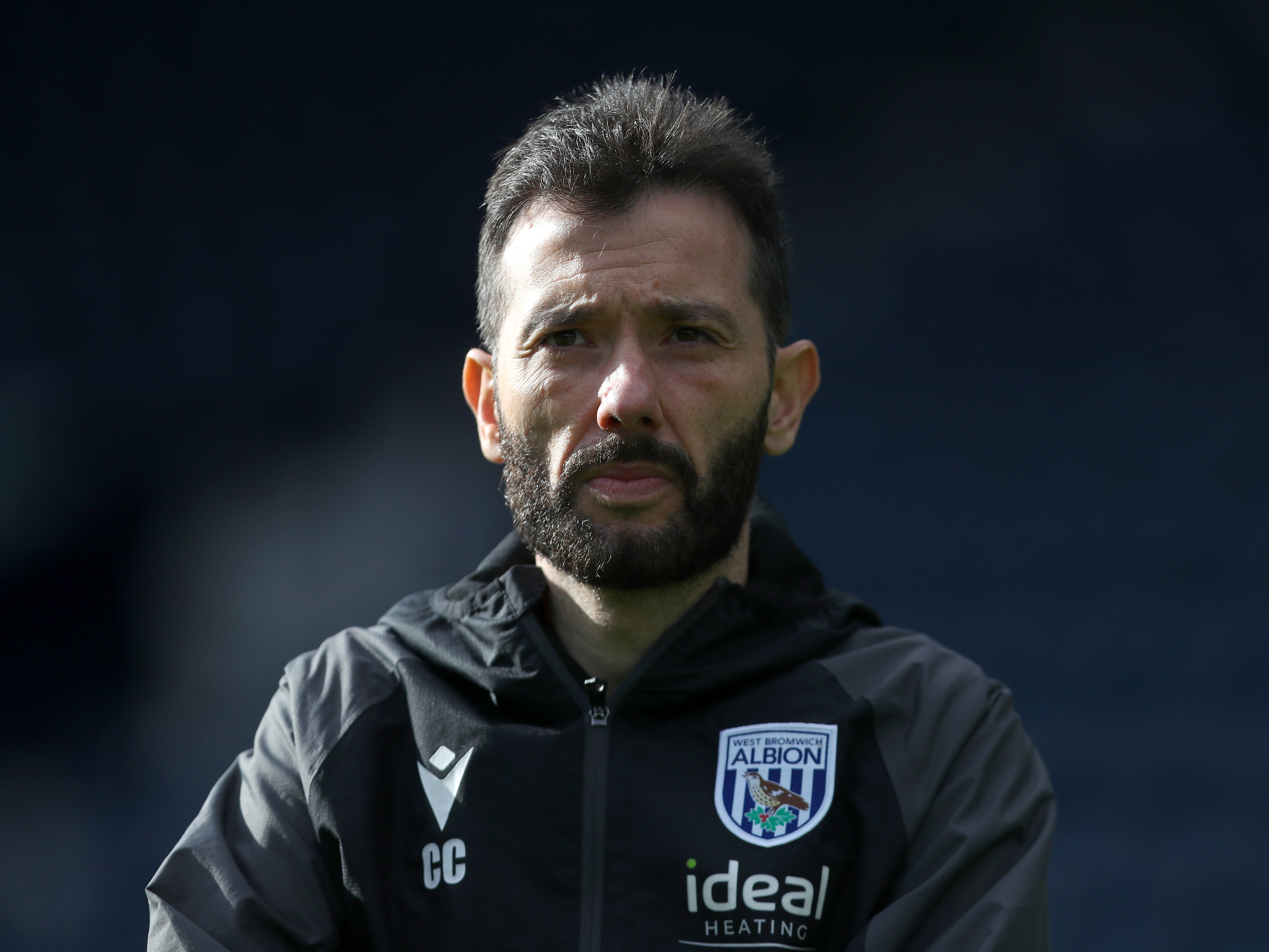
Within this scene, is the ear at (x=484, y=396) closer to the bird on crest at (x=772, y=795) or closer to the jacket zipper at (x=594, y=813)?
the jacket zipper at (x=594, y=813)

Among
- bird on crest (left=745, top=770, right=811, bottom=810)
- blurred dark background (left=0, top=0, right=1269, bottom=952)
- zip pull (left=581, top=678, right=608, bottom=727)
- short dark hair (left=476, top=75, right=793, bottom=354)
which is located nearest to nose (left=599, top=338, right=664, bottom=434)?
short dark hair (left=476, top=75, right=793, bottom=354)

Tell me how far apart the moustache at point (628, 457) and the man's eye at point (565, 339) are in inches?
5.7

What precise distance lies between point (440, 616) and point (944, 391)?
2049 mm

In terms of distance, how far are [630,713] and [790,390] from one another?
0.56 meters

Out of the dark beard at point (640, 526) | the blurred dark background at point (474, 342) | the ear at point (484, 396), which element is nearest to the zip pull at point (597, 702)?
the dark beard at point (640, 526)

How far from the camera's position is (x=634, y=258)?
1496 millimetres

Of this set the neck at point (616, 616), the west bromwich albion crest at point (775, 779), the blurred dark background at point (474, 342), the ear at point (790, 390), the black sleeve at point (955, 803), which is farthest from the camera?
the blurred dark background at point (474, 342)

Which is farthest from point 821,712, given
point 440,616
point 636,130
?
point 636,130

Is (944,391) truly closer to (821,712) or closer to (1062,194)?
(1062,194)

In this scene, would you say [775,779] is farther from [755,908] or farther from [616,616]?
[616,616]

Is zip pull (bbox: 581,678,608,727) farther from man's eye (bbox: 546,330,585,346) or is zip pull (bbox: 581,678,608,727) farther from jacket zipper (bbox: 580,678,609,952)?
man's eye (bbox: 546,330,585,346)

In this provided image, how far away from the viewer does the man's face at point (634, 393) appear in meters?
1.47

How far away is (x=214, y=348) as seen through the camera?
131 inches

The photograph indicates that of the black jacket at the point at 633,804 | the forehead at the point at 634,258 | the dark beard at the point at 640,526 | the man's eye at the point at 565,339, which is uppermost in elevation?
the forehead at the point at 634,258
